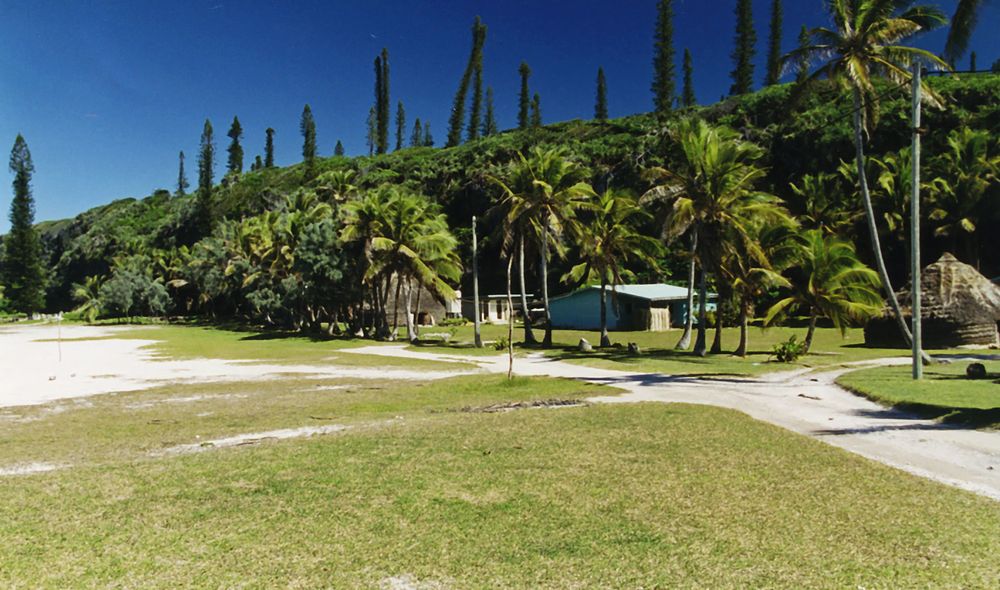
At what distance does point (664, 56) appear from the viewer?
78312 millimetres

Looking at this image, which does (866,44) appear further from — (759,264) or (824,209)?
(824,209)

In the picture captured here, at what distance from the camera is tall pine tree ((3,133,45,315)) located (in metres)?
86.9

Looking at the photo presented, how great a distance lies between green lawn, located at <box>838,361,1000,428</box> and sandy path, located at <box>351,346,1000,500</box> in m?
0.42

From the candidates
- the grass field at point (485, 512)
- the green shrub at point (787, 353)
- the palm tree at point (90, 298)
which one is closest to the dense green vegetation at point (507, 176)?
the palm tree at point (90, 298)

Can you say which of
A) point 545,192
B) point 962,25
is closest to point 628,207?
point 545,192

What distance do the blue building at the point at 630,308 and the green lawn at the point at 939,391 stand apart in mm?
26097

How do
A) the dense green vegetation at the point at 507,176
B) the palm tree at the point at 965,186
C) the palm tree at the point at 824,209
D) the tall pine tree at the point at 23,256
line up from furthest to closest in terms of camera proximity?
the tall pine tree at the point at 23,256 → the palm tree at the point at 824,209 → the dense green vegetation at the point at 507,176 → the palm tree at the point at 965,186

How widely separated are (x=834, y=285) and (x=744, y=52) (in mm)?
68787

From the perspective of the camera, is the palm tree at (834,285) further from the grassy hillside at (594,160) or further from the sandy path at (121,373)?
the sandy path at (121,373)

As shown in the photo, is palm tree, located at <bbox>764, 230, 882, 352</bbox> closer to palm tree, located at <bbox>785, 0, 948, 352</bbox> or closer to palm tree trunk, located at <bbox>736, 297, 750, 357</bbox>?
palm tree trunk, located at <bbox>736, 297, 750, 357</bbox>

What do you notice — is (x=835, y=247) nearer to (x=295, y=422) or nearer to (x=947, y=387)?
(x=947, y=387)

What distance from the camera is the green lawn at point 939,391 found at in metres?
11.9

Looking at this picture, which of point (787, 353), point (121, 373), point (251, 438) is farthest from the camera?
point (787, 353)

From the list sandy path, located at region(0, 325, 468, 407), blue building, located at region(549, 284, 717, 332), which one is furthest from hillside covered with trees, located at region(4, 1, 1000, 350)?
sandy path, located at region(0, 325, 468, 407)
